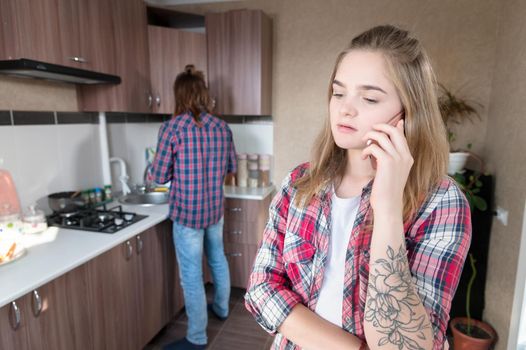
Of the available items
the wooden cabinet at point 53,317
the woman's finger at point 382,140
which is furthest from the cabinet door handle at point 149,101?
the woman's finger at point 382,140

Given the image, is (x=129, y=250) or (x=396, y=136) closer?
(x=396, y=136)

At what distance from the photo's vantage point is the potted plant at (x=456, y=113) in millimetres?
2152

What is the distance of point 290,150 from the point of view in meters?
2.86

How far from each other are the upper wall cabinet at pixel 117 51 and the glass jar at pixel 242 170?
2.66ft

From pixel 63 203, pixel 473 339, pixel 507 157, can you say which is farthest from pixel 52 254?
pixel 507 157

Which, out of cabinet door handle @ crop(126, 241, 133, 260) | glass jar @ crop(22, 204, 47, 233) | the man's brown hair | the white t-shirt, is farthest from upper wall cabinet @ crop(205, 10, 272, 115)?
the white t-shirt

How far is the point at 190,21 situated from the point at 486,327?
9.70 ft

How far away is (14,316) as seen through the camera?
3.74 ft

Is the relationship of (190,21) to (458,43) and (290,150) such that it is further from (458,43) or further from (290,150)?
(458,43)

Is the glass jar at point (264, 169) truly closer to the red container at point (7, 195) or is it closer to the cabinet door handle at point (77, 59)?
the cabinet door handle at point (77, 59)

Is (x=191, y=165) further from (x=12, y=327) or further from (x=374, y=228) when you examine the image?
(x=374, y=228)

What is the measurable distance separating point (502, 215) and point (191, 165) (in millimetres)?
1707

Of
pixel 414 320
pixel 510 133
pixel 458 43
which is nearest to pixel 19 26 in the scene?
pixel 414 320

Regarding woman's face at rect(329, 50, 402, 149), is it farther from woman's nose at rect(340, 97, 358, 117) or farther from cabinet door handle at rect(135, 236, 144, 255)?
cabinet door handle at rect(135, 236, 144, 255)
